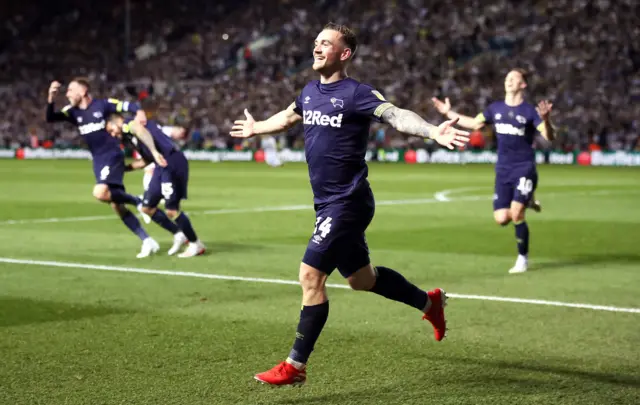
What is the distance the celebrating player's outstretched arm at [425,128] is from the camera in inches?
221

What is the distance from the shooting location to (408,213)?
19.2 metres

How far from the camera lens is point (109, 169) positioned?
13.5 metres

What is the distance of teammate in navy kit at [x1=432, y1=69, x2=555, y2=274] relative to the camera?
460 inches

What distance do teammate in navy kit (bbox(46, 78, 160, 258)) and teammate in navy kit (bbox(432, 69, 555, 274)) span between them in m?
4.75

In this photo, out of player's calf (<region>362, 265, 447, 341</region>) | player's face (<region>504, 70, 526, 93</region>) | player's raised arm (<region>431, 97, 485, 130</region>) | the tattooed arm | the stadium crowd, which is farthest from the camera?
the stadium crowd

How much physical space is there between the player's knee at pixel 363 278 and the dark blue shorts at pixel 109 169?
24.7 feet

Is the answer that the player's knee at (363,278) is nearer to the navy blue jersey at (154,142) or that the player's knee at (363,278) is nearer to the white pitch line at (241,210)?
the navy blue jersey at (154,142)

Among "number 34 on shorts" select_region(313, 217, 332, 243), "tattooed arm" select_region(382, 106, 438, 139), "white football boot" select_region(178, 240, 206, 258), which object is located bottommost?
"white football boot" select_region(178, 240, 206, 258)

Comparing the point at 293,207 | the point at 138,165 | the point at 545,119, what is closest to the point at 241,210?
the point at 293,207

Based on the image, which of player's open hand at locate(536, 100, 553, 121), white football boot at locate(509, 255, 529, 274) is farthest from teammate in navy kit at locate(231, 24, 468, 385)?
white football boot at locate(509, 255, 529, 274)

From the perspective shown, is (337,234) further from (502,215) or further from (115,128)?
(115,128)

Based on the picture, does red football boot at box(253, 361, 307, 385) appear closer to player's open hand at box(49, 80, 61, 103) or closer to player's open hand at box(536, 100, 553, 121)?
player's open hand at box(536, 100, 553, 121)

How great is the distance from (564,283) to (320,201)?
5.02 metres

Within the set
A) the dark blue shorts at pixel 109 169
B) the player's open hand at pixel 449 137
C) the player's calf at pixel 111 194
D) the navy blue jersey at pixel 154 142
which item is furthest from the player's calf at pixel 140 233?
the player's open hand at pixel 449 137
